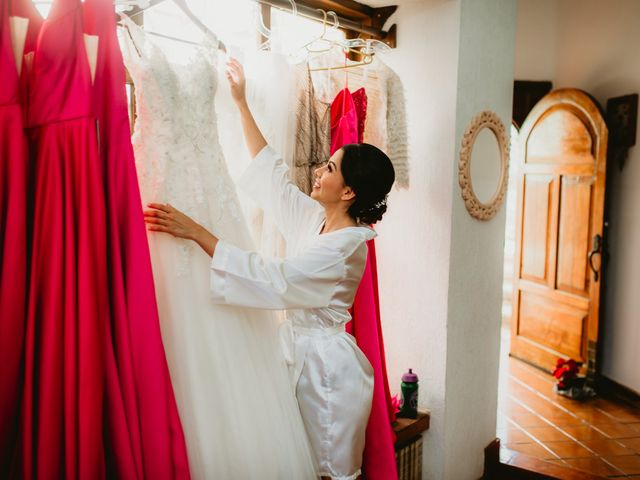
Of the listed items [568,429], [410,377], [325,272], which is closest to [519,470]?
[568,429]

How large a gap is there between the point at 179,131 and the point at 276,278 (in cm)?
44

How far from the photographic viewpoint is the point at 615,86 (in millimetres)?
3715

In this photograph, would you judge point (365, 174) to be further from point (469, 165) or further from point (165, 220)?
point (469, 165)

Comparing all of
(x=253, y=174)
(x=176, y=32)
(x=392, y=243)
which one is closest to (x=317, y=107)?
(x=253, y=174)

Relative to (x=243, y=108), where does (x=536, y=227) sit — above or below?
below

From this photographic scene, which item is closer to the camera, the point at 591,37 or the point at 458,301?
the point at 458,301

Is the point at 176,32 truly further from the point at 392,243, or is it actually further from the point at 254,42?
the point at 392,243

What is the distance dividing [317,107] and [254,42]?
429 mm

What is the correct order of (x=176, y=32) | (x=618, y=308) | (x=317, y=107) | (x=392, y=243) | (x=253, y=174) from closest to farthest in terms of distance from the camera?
1. (x=176, y=32)
2. (x=253, y=174)
3. (x=317, y=107)
4. (x=392, y=243)
5. (x=618, y=308)

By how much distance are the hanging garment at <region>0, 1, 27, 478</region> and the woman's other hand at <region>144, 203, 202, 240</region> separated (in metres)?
0.28

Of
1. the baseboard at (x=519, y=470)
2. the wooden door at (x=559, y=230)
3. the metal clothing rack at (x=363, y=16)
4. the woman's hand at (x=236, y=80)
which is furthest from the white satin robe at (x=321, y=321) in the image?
the wooden door at (x=559, y=230)

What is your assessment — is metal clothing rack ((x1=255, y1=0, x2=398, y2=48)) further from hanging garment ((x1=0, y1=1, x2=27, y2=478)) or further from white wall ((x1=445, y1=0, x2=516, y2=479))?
hanging garment ((x1=0, y1=1, x2=27, y2=478))

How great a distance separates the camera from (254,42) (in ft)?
6.54

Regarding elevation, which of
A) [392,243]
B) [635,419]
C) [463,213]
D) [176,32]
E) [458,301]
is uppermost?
[176,32]
